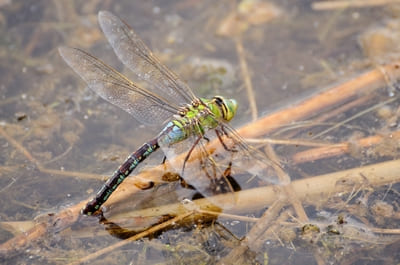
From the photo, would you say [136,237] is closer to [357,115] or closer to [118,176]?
[118,176]

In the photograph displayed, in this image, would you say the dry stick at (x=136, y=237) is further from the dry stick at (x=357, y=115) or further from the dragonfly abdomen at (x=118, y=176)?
the dry stick at (x=357, y=115)

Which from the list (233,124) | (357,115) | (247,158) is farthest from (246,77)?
(247,158)

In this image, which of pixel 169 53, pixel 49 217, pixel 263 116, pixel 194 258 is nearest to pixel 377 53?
pixel 263 116

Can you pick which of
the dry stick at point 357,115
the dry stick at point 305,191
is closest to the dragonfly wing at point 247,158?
the dry stick at point 305,191

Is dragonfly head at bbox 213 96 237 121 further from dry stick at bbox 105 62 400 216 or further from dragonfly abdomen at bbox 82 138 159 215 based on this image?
dragonfly abdomen at bbox 82 138 159 215

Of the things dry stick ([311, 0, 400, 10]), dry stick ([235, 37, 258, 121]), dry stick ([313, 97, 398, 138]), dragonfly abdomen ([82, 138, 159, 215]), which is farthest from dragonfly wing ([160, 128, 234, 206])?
dry stick ([311, 0, 400, 10])

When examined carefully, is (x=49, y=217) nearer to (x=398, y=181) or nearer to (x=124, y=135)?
(x=124, y=135)
